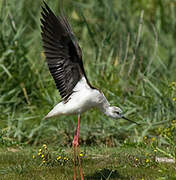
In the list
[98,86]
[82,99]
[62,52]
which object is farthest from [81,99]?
[98,86]

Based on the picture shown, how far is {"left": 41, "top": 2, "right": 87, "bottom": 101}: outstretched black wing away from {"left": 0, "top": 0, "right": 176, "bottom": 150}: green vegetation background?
5.68 ft

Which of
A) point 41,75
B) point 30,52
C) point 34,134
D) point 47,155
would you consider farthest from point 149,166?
point 30,52

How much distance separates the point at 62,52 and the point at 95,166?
1.63m

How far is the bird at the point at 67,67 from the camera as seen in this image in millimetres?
5152

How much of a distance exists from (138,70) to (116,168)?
3402 millimetres

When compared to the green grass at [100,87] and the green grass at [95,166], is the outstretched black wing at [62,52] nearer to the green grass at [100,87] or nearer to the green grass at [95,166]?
the green grass at [95,166]

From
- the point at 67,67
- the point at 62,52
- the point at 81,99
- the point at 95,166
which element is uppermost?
the point at 62,52

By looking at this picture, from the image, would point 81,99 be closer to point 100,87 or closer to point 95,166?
point 95,166

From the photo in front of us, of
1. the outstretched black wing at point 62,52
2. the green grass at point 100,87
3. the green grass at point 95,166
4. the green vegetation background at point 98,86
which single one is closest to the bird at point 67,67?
the outstretched black wing at point 62,52

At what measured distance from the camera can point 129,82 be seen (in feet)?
29.1

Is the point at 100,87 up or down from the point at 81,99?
down

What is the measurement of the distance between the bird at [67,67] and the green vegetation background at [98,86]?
174 cm

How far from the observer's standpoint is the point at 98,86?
8.55 meters

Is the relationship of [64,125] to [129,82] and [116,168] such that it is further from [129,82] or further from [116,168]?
[116,168]
